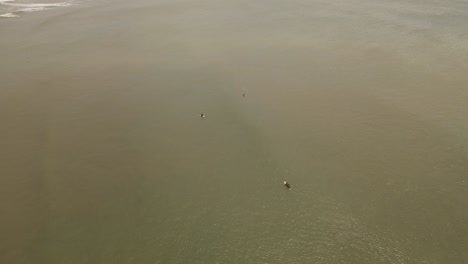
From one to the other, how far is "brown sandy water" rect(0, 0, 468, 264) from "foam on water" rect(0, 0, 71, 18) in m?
3.53

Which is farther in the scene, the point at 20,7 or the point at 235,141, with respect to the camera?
the point at 20,7

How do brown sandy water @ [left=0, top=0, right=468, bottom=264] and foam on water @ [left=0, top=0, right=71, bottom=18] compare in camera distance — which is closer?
brown sandy water @ [left=0, top=0, right=468, bottom=264]

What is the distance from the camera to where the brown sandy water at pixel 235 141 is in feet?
42.3

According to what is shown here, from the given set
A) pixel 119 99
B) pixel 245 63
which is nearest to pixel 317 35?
pixel 245 63

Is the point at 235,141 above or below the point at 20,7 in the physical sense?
below

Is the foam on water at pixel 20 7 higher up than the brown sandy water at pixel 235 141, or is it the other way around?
the foam on water at pixel 20 7

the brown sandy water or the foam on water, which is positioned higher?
the foam on water

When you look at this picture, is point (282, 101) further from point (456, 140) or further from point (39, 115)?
point (39, 115)

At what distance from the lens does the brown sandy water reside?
12883 mm

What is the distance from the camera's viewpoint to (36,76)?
21.3 metres

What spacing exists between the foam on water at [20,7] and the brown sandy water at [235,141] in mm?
3529

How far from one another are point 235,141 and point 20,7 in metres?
25.8

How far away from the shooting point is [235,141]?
17.0m

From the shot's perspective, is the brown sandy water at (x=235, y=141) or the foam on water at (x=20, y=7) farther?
the foam on water at (x=20, y=7)
